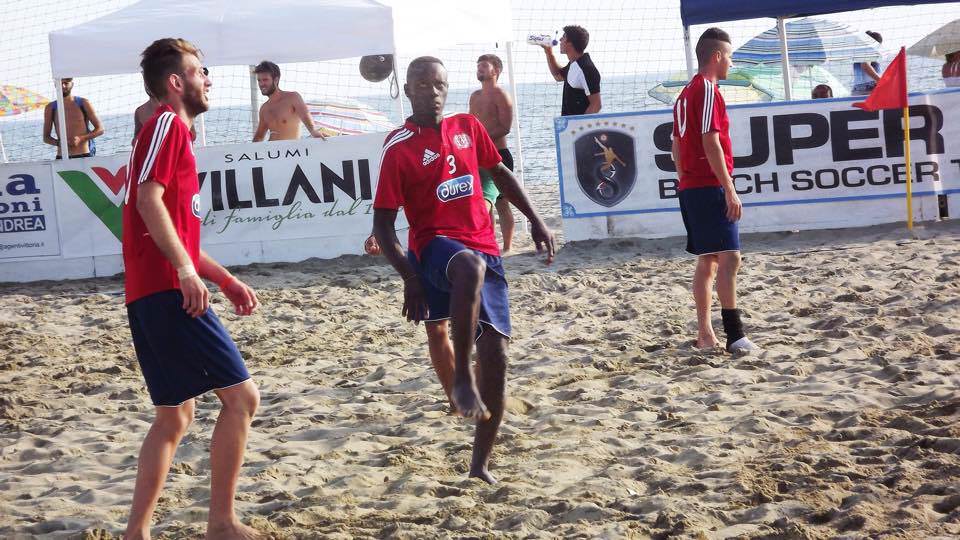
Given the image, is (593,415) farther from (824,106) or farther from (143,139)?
(824,106)

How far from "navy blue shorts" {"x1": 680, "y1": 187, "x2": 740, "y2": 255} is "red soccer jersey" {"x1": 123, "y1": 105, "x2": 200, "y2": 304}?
126 inches

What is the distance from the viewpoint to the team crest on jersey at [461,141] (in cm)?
379

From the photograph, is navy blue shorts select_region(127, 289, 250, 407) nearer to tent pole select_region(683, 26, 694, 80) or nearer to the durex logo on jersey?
the durex logo on jersey

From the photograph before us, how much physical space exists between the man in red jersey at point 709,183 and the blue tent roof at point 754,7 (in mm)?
4554

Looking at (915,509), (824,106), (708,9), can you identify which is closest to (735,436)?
(915,509)

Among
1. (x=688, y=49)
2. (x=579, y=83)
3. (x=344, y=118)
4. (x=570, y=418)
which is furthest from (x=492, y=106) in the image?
(x=344, y=118)

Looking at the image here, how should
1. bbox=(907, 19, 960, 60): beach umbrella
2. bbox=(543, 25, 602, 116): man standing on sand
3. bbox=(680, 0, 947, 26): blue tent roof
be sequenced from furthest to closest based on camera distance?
bbox=(907, 19, 960, 60): beach umbrella, bbox=(680, 0, 947, 26): blue tent roof, bbox=(543, 25, 602, 116): man standing on sand

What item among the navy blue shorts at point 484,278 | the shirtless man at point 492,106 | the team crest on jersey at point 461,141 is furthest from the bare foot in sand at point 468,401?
the shirtless man at point 492,106

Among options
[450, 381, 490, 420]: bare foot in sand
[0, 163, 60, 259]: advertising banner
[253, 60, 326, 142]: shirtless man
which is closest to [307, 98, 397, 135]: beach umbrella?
[253, 60, 326, 142]: shirtless man

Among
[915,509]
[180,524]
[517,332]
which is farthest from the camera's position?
[517,332]

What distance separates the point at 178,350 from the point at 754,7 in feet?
26.7

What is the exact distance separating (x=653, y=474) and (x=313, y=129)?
6570mm

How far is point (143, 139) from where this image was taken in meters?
3.02

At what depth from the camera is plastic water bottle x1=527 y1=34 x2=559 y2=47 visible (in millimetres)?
10023
